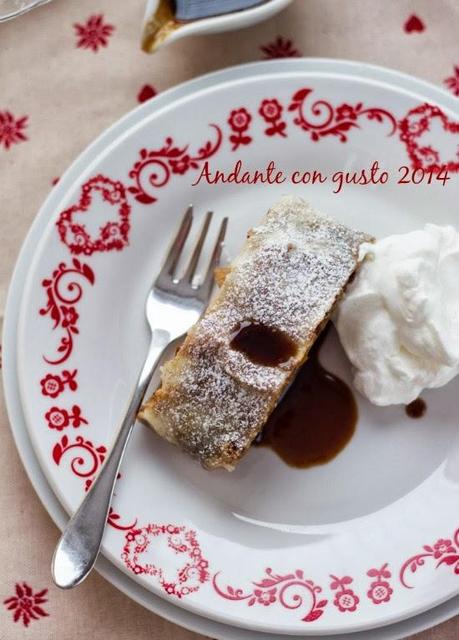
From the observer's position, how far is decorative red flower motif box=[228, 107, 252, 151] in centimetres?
228

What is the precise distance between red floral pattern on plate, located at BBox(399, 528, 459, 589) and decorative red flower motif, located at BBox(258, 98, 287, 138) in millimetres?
1261

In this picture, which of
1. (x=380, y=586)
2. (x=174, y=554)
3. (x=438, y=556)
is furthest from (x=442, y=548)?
(x=174, y=554)

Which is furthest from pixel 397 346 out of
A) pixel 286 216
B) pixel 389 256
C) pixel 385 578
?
pixel 385 578

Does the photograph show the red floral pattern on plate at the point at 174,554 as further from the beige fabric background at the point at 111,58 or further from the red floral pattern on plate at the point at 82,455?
the beige fabric background at the point at 111,58

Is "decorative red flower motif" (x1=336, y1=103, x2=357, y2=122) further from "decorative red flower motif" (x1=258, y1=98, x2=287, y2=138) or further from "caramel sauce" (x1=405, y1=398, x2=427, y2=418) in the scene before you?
"caramel sauce" (x1=405, y1=398, x2=427, y2=418)

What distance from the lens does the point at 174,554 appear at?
2.14 meters

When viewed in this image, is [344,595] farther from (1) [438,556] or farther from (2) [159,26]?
(2) [159,26]

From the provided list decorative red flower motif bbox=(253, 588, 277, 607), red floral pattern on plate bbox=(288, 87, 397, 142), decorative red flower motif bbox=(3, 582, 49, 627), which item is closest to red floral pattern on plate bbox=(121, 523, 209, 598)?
decorative red flower motif bbox=(253, 588, 277, 607)

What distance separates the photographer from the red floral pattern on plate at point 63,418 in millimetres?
2166

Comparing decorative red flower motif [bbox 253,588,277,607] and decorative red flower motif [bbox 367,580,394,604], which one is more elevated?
decorative red flower motif [bbox 367,580,394,604]

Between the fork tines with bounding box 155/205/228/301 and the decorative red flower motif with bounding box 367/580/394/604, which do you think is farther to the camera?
the fork tines with bounding box 155/205/228/301

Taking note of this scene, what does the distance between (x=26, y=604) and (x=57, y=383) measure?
2.09 ft

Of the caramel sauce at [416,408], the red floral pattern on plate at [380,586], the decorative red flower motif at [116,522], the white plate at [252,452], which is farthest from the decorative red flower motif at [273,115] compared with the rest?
the red floral pattern on plate at [380,586]

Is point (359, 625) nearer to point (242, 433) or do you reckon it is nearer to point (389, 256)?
point (242, 433)
